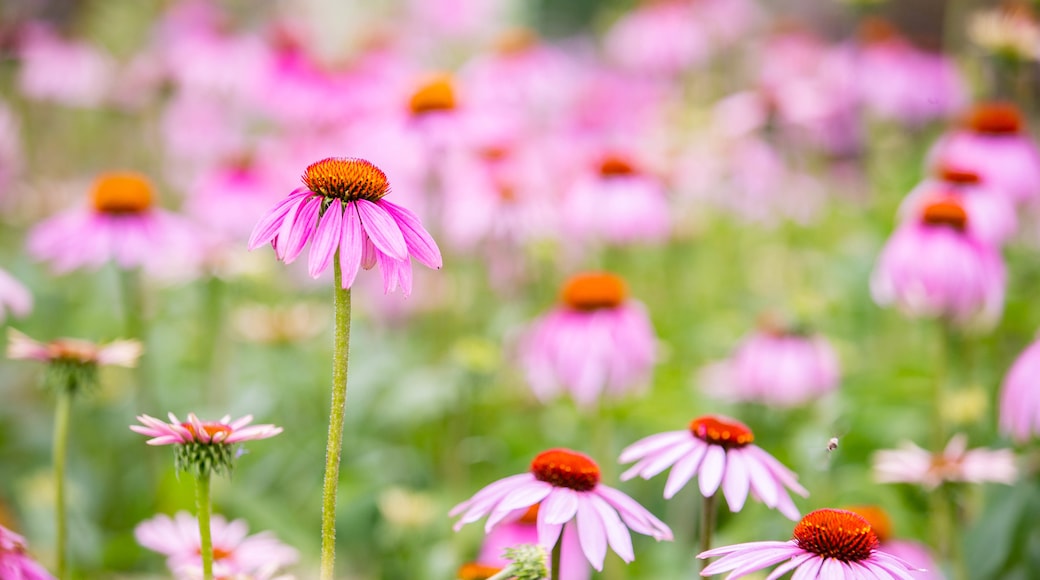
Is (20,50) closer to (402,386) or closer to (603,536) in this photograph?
(402,386)

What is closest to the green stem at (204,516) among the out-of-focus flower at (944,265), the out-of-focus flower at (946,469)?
the out-of-focus flower at (946,469)

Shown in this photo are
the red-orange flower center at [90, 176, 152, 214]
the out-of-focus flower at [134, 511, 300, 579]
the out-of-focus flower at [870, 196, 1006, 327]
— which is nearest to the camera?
the out-of-focus flower at [134, 511, 300, 579]

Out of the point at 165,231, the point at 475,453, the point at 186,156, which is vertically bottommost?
the point at 475,453

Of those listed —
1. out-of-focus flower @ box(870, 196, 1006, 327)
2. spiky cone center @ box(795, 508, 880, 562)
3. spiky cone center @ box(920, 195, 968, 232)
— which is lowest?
spiky cone center @ box(795, 508, 880, 562)

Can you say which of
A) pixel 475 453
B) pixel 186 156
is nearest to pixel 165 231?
pixel 475 453

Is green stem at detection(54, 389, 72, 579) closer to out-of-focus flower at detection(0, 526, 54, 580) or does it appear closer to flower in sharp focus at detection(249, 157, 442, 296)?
out-of-focus flower at detection(0, 526, 54, 580)

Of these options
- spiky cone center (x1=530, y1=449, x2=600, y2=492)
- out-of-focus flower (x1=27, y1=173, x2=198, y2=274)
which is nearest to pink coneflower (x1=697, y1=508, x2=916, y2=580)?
spiky cone center (x1=530, y1=449, x2=600, y2=492)

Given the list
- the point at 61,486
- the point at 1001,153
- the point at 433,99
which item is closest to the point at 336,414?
the point at 61,486

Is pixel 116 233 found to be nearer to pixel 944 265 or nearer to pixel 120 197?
pixel 120 197
